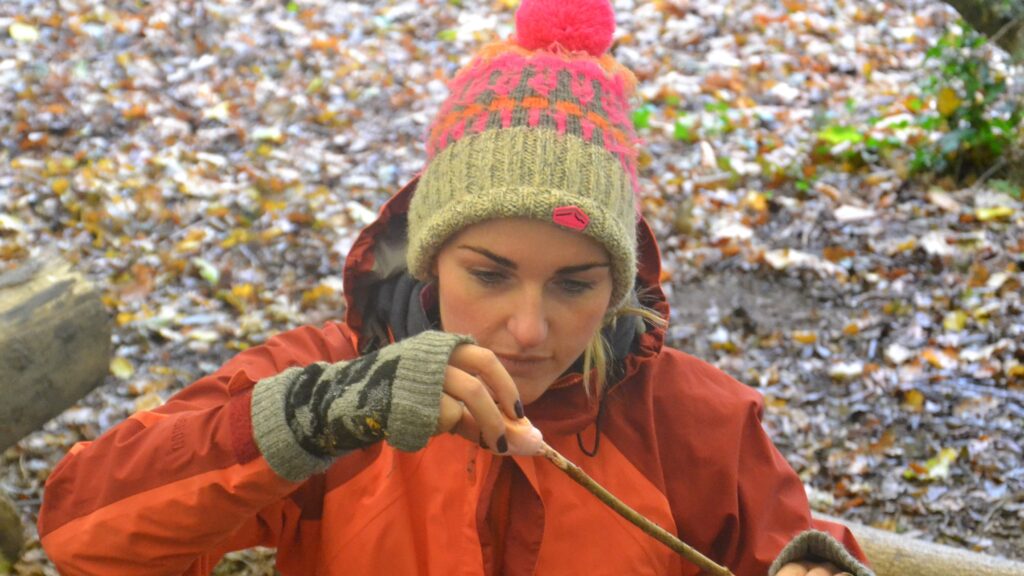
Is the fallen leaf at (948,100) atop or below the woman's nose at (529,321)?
below

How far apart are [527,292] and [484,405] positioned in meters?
0.39

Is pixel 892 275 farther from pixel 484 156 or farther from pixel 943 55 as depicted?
pixel 484 156

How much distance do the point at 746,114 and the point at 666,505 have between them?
18.2 feet

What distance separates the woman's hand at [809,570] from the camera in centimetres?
226

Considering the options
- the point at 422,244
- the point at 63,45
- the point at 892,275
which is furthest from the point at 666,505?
the point at 63,45

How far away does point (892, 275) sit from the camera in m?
5.71

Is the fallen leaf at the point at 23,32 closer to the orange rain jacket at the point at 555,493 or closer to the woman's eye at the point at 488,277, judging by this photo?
the orange rain jacket at the point at 555,493

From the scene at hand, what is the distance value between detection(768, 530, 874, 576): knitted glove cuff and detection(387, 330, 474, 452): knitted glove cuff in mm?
860

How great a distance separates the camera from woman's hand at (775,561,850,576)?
226 cm

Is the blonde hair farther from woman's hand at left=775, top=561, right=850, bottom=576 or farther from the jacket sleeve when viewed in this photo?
the jacket sleeve

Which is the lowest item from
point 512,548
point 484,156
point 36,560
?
point 36,560

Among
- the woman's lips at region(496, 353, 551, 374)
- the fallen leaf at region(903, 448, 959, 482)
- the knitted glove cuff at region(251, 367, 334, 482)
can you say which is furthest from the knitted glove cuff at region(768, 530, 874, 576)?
the fallen leaf at region(903, 448, 959, 482)

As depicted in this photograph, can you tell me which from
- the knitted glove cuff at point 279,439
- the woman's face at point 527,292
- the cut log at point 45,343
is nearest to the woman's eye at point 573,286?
the woman's face at point 527,292

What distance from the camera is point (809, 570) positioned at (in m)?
2.30
